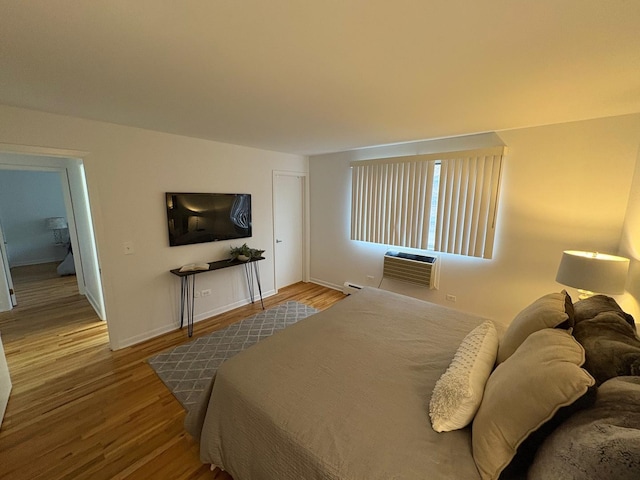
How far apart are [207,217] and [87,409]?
2181mm

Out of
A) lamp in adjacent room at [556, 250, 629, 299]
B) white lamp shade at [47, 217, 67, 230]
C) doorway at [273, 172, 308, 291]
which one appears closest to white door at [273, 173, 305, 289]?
doorway at [273, 172, 308, 291]

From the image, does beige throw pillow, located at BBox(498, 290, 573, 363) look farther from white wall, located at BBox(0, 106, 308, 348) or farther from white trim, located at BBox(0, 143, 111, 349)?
white trim, located at BBox(0, 143, 111, 349)

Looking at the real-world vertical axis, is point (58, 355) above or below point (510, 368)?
below

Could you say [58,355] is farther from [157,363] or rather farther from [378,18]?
[378,18]

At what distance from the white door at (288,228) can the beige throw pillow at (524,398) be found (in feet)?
12.4

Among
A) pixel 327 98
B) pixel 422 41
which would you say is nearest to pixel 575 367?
pixel 422 41

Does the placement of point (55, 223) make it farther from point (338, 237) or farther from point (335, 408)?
point (335, 408)

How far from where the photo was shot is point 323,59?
134 centimetres

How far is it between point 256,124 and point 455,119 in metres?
1.94

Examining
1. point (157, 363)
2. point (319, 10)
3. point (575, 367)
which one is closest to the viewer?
point (575, 367)

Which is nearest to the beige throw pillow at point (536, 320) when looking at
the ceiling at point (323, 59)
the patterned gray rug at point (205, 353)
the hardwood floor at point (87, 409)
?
the ceiling at point (323, 59)

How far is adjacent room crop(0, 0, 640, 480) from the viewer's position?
1.00m

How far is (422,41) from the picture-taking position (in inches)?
46.2

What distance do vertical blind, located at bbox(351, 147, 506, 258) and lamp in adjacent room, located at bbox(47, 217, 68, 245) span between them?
7.08m
